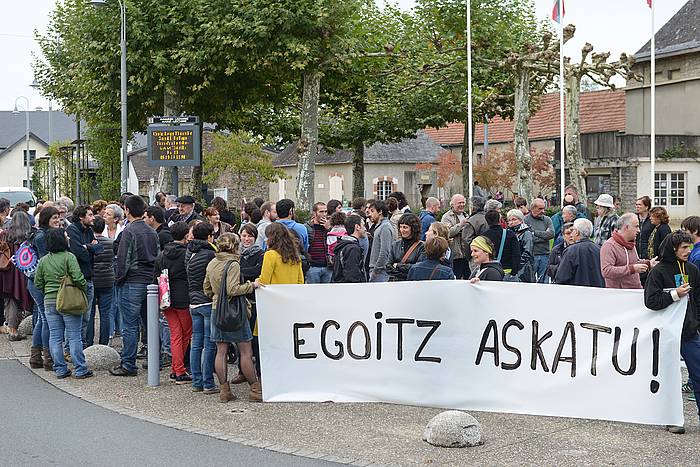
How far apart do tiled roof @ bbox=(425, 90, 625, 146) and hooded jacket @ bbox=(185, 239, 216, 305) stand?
3962 cm

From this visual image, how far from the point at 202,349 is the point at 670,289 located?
4961 mm

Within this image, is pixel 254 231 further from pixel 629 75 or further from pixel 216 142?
pixel 216 142

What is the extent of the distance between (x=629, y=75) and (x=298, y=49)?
8358mm

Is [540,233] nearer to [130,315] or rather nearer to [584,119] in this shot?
[130,315]

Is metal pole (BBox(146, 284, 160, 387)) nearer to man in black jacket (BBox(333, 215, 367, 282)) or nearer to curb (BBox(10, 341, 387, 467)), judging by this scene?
curb (BBox(10, 341, 387, 467))

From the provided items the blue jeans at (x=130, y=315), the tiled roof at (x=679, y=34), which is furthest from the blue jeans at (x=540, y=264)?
the tiled roof at (x=679, y=34)

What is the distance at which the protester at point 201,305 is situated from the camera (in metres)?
10.7

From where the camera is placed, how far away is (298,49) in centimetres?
2625

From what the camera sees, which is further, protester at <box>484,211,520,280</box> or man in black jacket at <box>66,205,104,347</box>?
protester at <box>484,211,520,280</box>

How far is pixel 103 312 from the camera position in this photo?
44.1ft

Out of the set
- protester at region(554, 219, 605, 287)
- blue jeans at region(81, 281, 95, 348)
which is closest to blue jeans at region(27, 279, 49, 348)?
blue jeans at region(81, 281, 95, 348)

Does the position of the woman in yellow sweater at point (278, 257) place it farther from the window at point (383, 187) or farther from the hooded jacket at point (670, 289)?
the window at point (383, 187)

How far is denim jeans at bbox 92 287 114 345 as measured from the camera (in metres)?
13.3

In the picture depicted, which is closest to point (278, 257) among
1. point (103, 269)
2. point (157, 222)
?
point (157, 222)
